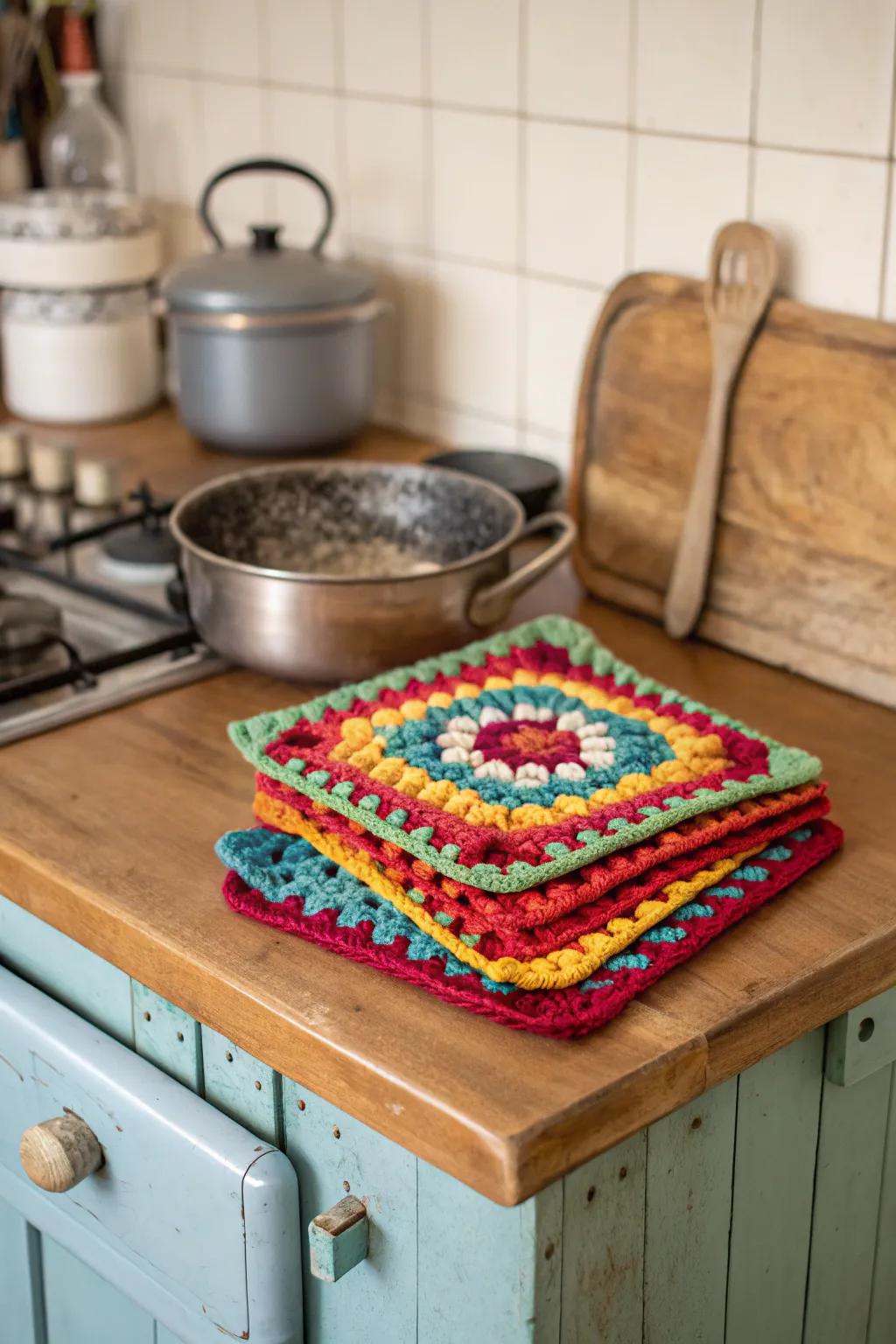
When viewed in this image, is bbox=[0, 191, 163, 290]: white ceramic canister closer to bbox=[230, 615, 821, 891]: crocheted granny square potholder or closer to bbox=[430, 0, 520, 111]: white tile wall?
bbox=[430, 0, 520, 111]: white tile wall

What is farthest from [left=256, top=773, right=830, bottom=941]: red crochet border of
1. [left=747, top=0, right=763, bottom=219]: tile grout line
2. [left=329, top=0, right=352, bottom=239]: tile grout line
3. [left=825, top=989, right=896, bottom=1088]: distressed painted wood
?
[left=329, top=0, right=352, bottom=239]: tile grout line

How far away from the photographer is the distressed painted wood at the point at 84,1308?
3.42ft

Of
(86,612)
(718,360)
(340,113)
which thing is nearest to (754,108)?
(718,360)

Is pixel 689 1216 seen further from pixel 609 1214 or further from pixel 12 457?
pixel 12 457

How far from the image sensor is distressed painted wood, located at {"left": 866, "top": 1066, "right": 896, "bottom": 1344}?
1.01m

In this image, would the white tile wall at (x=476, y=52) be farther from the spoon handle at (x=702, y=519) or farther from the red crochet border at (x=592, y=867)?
the red crochet border at (x=592, y=867)

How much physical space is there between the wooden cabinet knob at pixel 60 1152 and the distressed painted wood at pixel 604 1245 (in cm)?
31

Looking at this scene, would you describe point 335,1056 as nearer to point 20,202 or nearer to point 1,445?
point 1,445

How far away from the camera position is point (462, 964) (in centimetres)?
82

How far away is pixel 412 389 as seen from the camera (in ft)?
5.60

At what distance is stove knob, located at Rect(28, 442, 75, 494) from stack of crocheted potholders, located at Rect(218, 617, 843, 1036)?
694mm

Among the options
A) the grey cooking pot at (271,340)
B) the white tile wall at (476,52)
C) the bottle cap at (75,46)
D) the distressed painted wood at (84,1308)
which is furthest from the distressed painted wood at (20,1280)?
the bottle cap at (75,46)

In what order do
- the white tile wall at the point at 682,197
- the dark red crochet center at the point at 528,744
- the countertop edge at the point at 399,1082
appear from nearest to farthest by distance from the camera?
1. the countertop edge at the point at 399,1082
2. the dark red crochet center at the point at 528,744
3. the white tile wall at the point at 682,197

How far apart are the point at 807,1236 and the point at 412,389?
1.02 metres
